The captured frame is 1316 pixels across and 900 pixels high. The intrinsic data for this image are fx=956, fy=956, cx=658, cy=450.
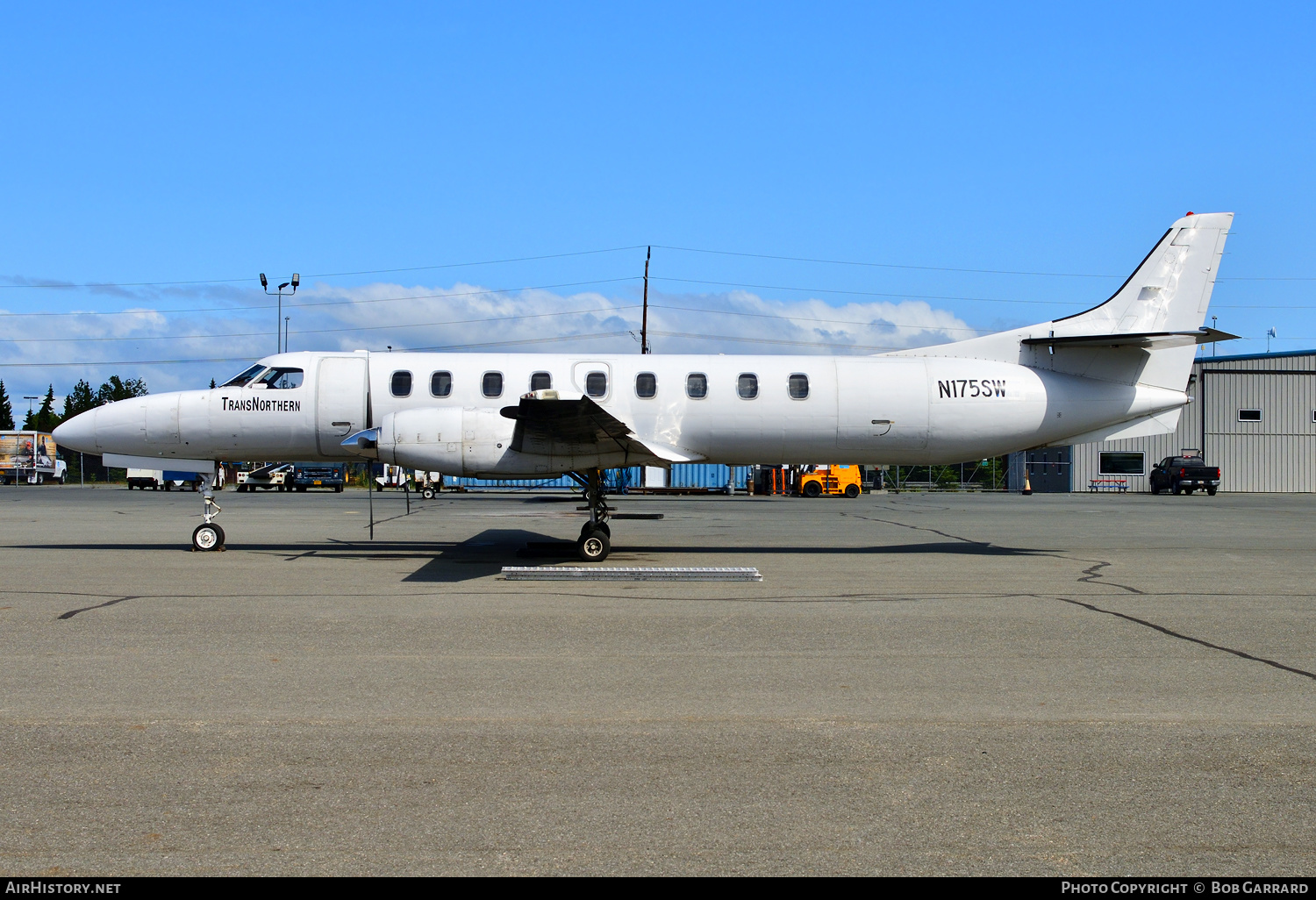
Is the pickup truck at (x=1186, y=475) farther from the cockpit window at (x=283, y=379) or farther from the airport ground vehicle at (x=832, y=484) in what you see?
the cockpit window at (x=283, y=379)

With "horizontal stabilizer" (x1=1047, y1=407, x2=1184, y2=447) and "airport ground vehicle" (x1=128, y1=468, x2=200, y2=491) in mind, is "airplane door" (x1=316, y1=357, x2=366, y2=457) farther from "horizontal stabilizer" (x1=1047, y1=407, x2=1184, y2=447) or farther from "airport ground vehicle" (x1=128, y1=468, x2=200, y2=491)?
"airport ground vehicle" (x1=128, y1=468, x2=200, y2=491)

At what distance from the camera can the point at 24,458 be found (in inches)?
2509

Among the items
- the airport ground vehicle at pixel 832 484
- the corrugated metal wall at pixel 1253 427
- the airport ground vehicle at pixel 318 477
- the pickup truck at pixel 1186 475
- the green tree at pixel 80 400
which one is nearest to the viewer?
the airport ground vehicle at pixel 832 484

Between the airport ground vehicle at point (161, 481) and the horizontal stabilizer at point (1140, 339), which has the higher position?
the horizontal stabilizer at point (1140, 339)

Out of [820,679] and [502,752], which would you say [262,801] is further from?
[820,679]

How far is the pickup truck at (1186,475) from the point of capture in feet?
154

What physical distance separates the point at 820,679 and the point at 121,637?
614cm

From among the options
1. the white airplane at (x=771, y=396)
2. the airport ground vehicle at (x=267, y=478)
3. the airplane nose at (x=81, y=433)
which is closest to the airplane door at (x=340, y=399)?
the white airplane at (x=771, y=396)

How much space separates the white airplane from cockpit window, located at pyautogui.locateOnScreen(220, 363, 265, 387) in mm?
35

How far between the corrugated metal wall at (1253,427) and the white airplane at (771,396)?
43.7 meters

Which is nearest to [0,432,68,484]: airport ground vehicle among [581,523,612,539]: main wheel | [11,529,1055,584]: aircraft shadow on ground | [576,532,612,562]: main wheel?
[11,529,1055,584]: aircraft shadow on ground

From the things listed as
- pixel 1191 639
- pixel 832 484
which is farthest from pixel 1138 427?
pixel 832 484

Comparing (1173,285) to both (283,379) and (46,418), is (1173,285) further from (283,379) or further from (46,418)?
(46,418)
